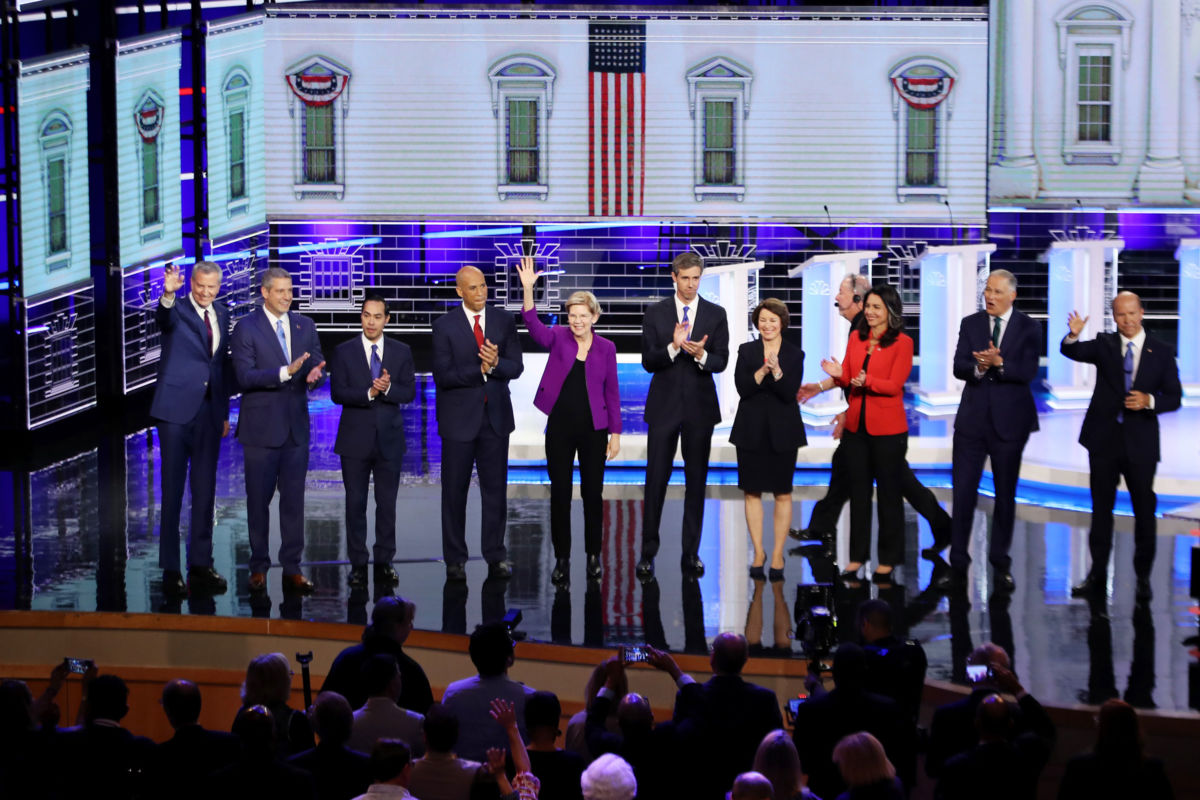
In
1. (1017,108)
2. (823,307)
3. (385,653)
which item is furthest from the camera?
(1017,108)

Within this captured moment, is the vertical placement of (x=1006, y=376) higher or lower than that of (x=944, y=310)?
lower

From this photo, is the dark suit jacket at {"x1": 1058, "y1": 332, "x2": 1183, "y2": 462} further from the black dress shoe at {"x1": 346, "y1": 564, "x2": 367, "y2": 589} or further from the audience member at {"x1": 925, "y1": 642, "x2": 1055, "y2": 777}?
the black dress shoe at {"x1": 346, "y1": 564, "x2": 367, "y2": 589}

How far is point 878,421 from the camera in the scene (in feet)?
23.5

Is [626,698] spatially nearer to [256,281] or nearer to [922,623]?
[922,623]

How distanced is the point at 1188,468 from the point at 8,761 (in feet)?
24.8

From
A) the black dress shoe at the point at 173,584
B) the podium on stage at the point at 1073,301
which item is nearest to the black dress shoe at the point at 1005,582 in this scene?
the black dress shoe at the point at 173,584

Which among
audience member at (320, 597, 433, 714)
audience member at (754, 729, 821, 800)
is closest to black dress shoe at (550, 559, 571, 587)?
audience member at (320, 597, 433, 714)

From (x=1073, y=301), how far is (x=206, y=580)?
355 inches

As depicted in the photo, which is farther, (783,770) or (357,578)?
(357,578)

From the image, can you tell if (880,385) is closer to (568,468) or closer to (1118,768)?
(568,468)

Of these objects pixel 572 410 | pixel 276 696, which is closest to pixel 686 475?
pixel 572 410

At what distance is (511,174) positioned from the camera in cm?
1822

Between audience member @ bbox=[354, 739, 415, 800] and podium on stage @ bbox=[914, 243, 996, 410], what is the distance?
9641mm

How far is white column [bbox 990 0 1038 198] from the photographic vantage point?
719 inches
